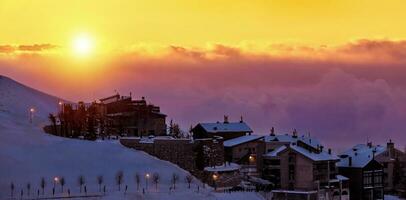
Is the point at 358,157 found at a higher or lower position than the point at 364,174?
higher

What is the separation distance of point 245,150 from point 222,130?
292 inches

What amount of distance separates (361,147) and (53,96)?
76.5 metres

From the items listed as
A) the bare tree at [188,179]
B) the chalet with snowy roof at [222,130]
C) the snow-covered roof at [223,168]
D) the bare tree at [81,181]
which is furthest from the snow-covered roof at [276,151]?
the bare tree at [81,181]

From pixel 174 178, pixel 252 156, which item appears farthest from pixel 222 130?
pixel 174 178

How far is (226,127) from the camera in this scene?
128500 mm

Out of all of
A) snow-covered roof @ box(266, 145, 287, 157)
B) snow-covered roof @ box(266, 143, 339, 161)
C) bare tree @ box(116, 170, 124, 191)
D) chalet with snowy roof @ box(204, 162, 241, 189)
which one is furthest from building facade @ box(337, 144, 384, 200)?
bare tree @ box(116, 170, 124, 191)

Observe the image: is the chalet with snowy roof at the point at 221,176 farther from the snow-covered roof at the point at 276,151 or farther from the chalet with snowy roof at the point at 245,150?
the chalet with snowy roof at the point at 245,150

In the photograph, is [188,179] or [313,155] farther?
[313,155]

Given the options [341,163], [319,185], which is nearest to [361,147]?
[341,163]

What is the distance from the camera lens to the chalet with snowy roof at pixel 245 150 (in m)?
117

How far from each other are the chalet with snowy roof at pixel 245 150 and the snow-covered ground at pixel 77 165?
13506 mm

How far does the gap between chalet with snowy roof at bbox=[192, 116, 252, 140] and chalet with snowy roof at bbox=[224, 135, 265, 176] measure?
270 centimetres

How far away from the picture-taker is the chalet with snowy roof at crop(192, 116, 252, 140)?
414 feet

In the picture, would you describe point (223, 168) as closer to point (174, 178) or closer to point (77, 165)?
point (174, 178)
